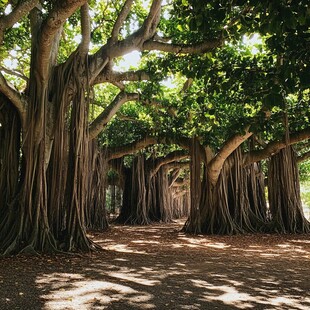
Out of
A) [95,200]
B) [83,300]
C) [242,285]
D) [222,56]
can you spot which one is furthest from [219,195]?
[83,300]

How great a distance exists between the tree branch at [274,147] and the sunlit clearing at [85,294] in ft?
20.6

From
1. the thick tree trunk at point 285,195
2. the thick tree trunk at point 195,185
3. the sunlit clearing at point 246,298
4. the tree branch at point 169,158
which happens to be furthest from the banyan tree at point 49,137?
the tree branch at point 169,158

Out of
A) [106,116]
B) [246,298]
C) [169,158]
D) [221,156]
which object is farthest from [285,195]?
[246,298]

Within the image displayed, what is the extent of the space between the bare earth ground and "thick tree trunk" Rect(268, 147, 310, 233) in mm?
3861

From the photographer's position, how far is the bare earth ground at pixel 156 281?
2.52 meters

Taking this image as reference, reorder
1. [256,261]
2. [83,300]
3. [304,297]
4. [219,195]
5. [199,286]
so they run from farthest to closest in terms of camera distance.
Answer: [219,195] → [256,261] → [199,286] → [304,297] → [83,300]

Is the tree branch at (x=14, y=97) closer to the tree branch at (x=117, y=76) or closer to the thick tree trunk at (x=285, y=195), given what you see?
the tree branch at (x=117, y=76)

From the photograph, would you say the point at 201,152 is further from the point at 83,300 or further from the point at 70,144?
the point at 83,300

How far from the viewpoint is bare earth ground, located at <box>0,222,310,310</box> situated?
2.52m

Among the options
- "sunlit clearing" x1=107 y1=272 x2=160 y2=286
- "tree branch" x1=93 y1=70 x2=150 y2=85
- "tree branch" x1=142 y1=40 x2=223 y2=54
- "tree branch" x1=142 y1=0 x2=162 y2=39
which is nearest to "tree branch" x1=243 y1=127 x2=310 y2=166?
"tree branch" x1=93 y1=70 x2=150 y2=85

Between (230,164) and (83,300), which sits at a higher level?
(230,164)

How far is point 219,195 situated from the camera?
871 centimetres

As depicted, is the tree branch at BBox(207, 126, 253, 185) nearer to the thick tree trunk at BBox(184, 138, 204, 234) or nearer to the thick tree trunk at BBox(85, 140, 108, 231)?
the thick tree trunk at BBox(184, 138, 204, 234)

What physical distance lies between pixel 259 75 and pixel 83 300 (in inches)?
108
